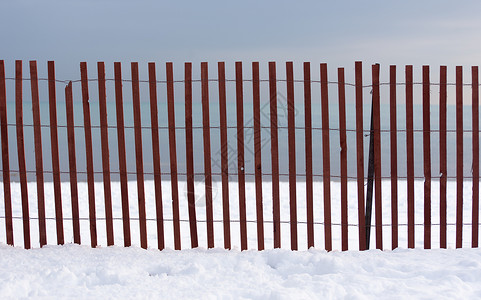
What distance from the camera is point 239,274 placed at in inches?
154

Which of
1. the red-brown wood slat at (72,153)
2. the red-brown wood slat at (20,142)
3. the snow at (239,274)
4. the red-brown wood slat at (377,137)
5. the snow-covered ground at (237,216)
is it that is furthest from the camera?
the snow-covered ground at (237,216)

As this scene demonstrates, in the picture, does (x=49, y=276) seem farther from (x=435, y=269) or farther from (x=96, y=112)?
(x=96, y=112)

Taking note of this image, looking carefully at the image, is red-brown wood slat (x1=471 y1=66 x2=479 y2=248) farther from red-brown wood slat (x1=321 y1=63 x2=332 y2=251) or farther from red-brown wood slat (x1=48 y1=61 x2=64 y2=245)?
red-brown wood slat (x1=48 y1=61 x2=64 y2=245)

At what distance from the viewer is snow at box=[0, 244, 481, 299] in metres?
3.53

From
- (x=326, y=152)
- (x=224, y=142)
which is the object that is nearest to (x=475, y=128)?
(x=326, y=152)

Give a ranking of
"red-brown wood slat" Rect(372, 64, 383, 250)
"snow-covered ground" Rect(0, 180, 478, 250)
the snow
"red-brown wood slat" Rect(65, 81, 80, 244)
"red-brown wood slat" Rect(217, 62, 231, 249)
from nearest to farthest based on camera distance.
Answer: the snow, "red-brown wood slat" Rect(217, 62, 231, 249), "red-brown wood slat" Rect(372, 64, 383, 250), "red-brown wood slat" Rect(65, 81, 80, 244), "snow-covered ground" Rect(0, 180, 478, 250)

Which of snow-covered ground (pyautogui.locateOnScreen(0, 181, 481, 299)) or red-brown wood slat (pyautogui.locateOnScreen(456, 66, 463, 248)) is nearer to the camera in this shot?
snow-covered ground (pyautogui.locateOnScreen(0, 181, 481, 299))

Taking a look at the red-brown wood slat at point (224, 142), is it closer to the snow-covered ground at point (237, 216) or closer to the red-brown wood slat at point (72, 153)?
the snow-covered ground at point (237, 216)

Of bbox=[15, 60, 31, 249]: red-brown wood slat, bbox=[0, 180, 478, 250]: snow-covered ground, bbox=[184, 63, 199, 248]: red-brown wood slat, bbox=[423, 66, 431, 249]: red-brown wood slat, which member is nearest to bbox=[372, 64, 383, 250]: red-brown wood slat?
bbox=[423, 66, 431, 249]: red-brown wood slat

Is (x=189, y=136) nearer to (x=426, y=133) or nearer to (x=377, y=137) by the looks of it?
(x=377, y=137)

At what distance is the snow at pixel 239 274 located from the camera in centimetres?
353

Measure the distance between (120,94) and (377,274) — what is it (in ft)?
9.56

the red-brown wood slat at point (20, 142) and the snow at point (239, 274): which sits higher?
the red-brown wood slat at point (20, 142)

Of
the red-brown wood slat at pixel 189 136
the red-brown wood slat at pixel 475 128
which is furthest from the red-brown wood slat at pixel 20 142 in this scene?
the red-brown wood slat at pixel 475 128
